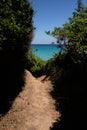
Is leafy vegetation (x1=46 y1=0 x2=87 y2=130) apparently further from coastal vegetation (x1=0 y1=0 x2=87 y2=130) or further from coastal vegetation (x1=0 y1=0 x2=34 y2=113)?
coastal vegetation (x1=0 y1=0 x2=34 y2=113)

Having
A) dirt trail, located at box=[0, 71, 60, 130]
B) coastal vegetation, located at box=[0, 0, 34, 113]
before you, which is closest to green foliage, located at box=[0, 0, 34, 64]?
coastal vegetation, located at box=[0, 0, 34, 113]

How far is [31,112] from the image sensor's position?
1524 centimetres

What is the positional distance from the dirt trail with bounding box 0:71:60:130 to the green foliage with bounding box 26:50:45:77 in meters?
4.27

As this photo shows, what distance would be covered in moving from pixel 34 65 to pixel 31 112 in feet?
29.2

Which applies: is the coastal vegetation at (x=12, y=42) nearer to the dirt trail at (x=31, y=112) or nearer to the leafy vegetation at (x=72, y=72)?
the dirt trail at (x=31, y=112)

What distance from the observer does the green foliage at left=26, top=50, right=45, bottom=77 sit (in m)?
23.0

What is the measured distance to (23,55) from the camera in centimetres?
1961

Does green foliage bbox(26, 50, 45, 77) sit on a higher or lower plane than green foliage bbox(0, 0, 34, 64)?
lower

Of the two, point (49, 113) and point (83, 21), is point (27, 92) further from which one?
point (83, 21)

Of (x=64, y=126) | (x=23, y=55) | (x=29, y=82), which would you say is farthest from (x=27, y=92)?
(x=64, y=126)

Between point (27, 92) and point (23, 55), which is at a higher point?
point (23, 55)

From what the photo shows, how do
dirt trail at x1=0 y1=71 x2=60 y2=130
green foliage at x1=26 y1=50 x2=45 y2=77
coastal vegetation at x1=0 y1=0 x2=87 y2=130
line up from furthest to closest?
green foliage at x1=26 y1=50 x2=45 y2=77
coastal vegetation at x1=0 y1=0 x2=87 y2=130
dirt trail at x1=0 y1=71 x2=60 y2=130

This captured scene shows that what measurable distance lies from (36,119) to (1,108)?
2.61m

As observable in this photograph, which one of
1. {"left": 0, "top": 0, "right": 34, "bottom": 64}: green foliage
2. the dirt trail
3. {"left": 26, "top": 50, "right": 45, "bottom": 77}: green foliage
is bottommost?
the dirt trail
